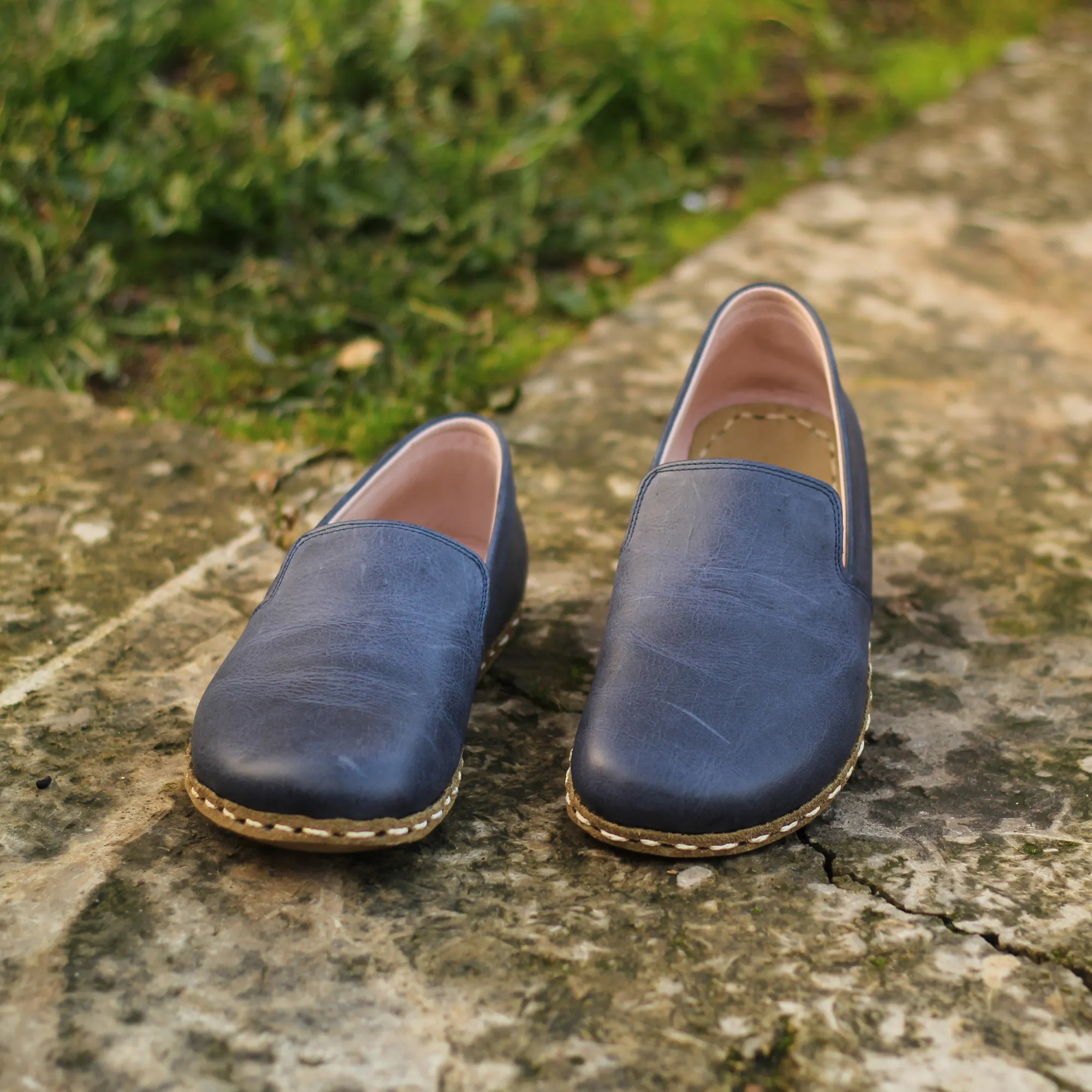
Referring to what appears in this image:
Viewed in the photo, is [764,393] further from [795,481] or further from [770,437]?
[795,481]

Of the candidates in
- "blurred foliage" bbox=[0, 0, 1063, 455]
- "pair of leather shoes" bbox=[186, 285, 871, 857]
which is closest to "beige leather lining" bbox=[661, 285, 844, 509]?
"pair of leather shoes" bbox=[186, 285, 871, 857]

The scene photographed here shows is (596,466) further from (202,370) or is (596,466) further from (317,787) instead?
(317,787)

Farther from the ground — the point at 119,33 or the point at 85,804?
the point at 119,33

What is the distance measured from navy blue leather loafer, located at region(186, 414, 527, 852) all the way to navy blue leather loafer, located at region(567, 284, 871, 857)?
0.19 m

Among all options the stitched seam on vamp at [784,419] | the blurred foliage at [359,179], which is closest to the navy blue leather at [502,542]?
the stitched seam on vamp at [784,419]

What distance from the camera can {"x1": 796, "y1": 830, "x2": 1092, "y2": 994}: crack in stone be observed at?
132cm

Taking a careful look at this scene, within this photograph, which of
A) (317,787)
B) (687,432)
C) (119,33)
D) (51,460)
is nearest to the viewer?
(317,787)

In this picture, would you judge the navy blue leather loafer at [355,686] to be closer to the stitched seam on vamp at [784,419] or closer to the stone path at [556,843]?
the stone path at [556,843]

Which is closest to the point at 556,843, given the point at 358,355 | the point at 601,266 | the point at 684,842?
the point at 684,842

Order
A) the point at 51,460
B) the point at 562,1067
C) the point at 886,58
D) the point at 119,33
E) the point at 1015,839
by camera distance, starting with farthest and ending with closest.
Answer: the point at 886,58 < the point at 119,33 < the point at 51,460 < the point at 1015,839 < the point at 562,1067

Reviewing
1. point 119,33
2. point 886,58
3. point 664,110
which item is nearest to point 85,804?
point 119,33

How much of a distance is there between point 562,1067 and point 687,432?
110 cm

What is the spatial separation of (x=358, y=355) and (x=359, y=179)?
0.81 m

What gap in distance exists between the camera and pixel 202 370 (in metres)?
2.79
